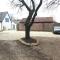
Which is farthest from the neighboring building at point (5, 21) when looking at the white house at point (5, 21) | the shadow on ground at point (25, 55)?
the shadow on ground at point (25, 55)

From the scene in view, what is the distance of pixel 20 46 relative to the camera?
615 inches

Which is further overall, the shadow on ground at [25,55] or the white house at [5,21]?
the white house at [5,21]

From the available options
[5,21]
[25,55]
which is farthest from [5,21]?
[25,55]

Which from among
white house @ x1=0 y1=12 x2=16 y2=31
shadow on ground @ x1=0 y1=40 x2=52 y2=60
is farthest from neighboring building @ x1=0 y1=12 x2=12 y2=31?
shadow on ground @ x1=0 y1=40 x2=52 y2=60

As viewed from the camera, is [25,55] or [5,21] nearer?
[25,55]

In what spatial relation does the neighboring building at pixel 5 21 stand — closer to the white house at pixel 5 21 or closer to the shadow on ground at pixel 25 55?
the white house at pixel 5 21

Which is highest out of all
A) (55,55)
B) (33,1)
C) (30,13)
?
(33,1)

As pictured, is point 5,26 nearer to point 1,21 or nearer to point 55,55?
point 1,21

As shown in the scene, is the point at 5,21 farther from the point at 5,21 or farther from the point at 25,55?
the point at 25,55

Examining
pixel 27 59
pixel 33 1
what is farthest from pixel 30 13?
pixel 27 59

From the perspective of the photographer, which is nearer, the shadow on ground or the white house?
the shadow on ground

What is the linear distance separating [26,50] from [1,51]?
6.86ft

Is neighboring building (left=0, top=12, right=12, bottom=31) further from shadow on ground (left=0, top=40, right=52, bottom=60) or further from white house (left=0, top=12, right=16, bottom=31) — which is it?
shadow on ground (left=0, top=40, right=52, bottom=60)

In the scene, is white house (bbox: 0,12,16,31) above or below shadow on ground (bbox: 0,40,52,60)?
above
